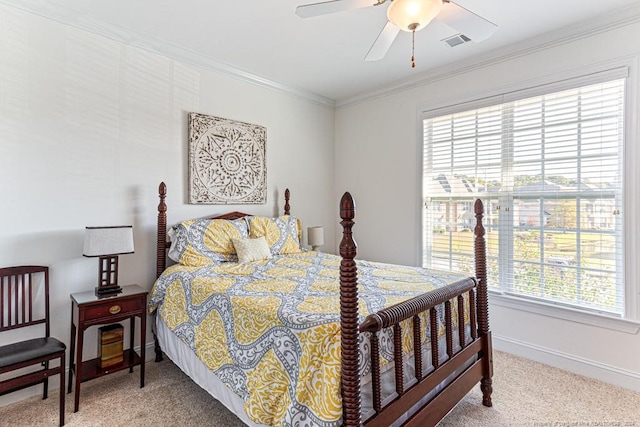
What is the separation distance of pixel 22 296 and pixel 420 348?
263 centimetres

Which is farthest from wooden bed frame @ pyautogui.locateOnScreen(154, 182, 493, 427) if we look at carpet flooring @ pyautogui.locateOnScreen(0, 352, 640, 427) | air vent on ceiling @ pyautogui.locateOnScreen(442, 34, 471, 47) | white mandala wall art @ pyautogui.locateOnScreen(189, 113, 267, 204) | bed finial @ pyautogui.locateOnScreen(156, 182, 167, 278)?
white mandala wall art @ pyautogui.locateOnScreen(189, 113, 267, 204)

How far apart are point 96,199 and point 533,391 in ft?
11.8

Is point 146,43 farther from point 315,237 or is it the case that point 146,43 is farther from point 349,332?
point 349,332

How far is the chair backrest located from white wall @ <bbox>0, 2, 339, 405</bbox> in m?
0.10

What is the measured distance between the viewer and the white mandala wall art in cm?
320

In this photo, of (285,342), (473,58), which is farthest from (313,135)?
(285,342)

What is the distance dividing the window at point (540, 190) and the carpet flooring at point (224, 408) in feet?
2.17

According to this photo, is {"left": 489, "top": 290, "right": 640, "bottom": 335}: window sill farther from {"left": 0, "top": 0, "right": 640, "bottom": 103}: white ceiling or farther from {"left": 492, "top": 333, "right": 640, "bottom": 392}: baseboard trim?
{"left": 0, "top": 0, "right": 640, "bottom": 103}: white ceiling

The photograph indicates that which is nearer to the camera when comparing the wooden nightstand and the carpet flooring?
the carpet flooring

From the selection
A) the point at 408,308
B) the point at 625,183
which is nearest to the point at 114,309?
the point at 408,308

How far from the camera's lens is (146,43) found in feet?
9.38

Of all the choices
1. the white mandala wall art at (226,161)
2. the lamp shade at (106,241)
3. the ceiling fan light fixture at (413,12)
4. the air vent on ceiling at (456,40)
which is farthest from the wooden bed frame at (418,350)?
the white mandala wall art at (226,161)

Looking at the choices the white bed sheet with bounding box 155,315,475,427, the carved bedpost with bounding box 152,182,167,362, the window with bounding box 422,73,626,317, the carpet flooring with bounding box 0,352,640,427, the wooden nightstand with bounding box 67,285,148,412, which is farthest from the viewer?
the carved bedpost with bounding box 152,182,167,362

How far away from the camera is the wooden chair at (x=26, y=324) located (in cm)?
193
